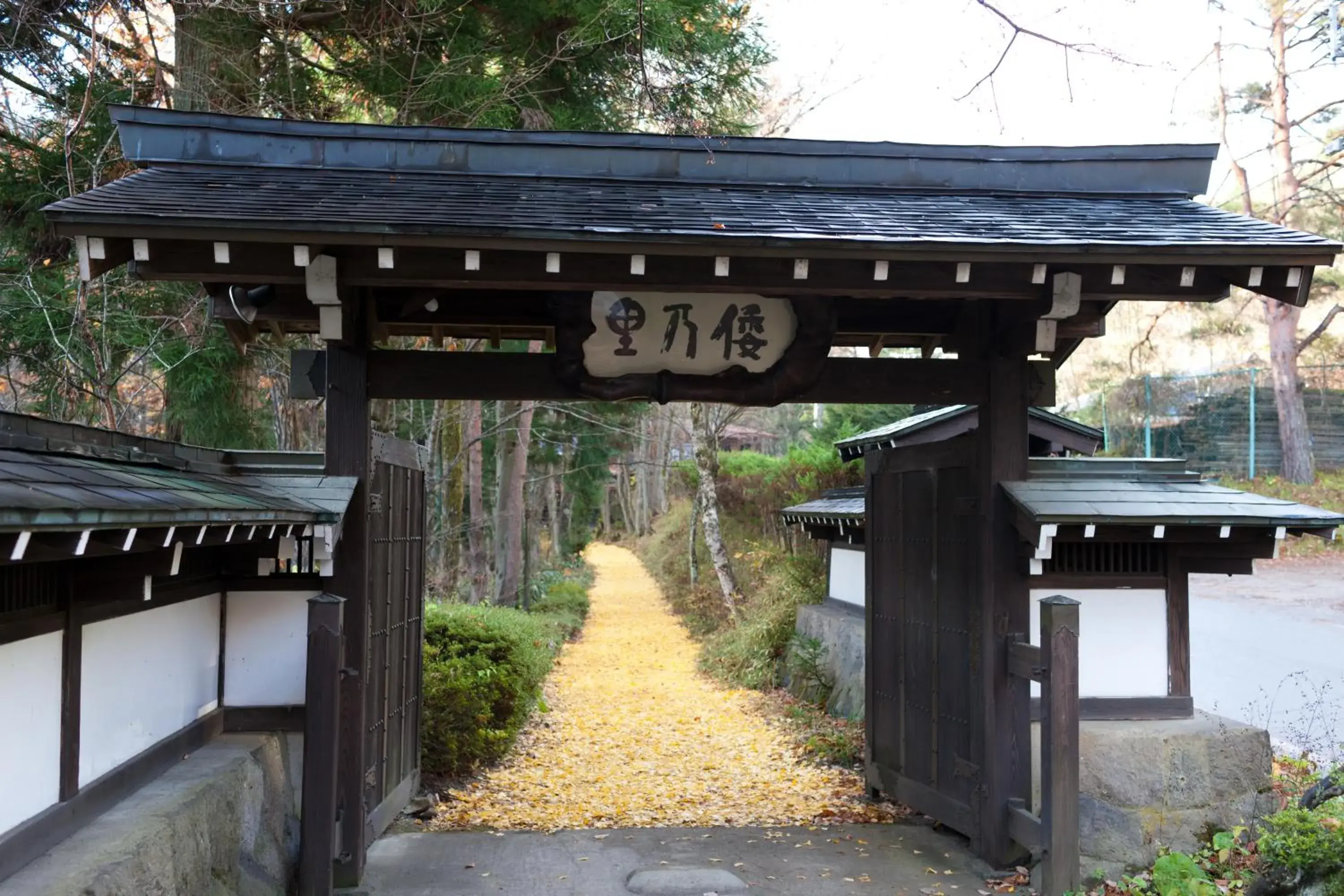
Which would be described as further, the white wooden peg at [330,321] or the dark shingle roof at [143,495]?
the white wooden peg at [330,321]

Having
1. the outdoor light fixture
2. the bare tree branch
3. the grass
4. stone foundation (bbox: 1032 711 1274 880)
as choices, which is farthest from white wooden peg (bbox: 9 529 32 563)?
the bare tree branch

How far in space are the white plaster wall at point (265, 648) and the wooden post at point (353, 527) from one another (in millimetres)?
279

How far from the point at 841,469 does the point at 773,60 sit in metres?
7.88

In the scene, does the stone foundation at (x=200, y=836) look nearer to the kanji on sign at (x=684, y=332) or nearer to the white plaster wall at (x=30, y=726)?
the white plaster wall at (x=30, y=726)

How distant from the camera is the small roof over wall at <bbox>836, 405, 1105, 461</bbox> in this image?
10016 mm

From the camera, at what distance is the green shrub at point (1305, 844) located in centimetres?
475

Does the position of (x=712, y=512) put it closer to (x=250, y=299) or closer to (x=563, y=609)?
(x=563, y=609)

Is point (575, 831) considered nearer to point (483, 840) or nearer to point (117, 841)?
point (483, 840)

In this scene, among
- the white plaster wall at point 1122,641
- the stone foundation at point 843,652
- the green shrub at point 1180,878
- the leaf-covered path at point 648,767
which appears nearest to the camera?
the green shrub at point 1180,878

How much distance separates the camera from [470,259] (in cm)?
502

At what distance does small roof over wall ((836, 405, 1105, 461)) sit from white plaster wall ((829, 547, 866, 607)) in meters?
1.64

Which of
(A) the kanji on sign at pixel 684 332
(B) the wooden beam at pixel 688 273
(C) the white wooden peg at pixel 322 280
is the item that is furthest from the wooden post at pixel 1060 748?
(C) the white wooden peg at pixel 322 280

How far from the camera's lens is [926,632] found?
23.0ft

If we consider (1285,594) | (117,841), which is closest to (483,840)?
(117,841)
